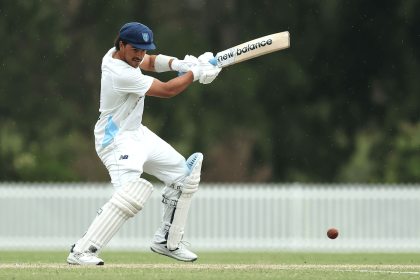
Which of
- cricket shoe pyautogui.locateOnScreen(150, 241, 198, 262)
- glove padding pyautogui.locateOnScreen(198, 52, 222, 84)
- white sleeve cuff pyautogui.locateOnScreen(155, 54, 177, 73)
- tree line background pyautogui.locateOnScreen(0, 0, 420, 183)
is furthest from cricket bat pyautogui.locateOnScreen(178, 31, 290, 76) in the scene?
tree line background pyautogui.locateOnScreen(0, 0, 420, 183)

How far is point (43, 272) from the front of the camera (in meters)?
4.70

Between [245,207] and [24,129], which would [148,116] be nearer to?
[24,129]

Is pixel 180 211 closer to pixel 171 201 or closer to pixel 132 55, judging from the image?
pixel 171 201

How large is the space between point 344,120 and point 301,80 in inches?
55.8

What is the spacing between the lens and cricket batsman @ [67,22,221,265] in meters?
4.98

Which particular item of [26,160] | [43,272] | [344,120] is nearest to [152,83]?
[43,272]

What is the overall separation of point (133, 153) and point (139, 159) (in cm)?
7

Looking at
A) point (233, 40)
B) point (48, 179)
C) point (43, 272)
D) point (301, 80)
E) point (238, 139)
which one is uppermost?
point (233, 40)

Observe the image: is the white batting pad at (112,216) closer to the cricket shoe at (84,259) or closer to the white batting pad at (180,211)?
the cricket shoe at (84,259)

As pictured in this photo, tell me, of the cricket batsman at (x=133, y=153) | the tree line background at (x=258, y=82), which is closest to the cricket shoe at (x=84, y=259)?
the cricket batsman at (x=133, y=153)

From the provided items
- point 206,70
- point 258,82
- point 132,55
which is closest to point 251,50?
point 206,70

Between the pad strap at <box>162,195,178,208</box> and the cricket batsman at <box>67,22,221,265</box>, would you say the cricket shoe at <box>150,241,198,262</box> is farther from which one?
the pad strap at <box>162,195,178,208</box>

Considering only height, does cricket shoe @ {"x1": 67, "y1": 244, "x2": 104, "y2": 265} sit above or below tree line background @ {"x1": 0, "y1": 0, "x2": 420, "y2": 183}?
below

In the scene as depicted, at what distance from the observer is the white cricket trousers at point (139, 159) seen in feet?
16.6
